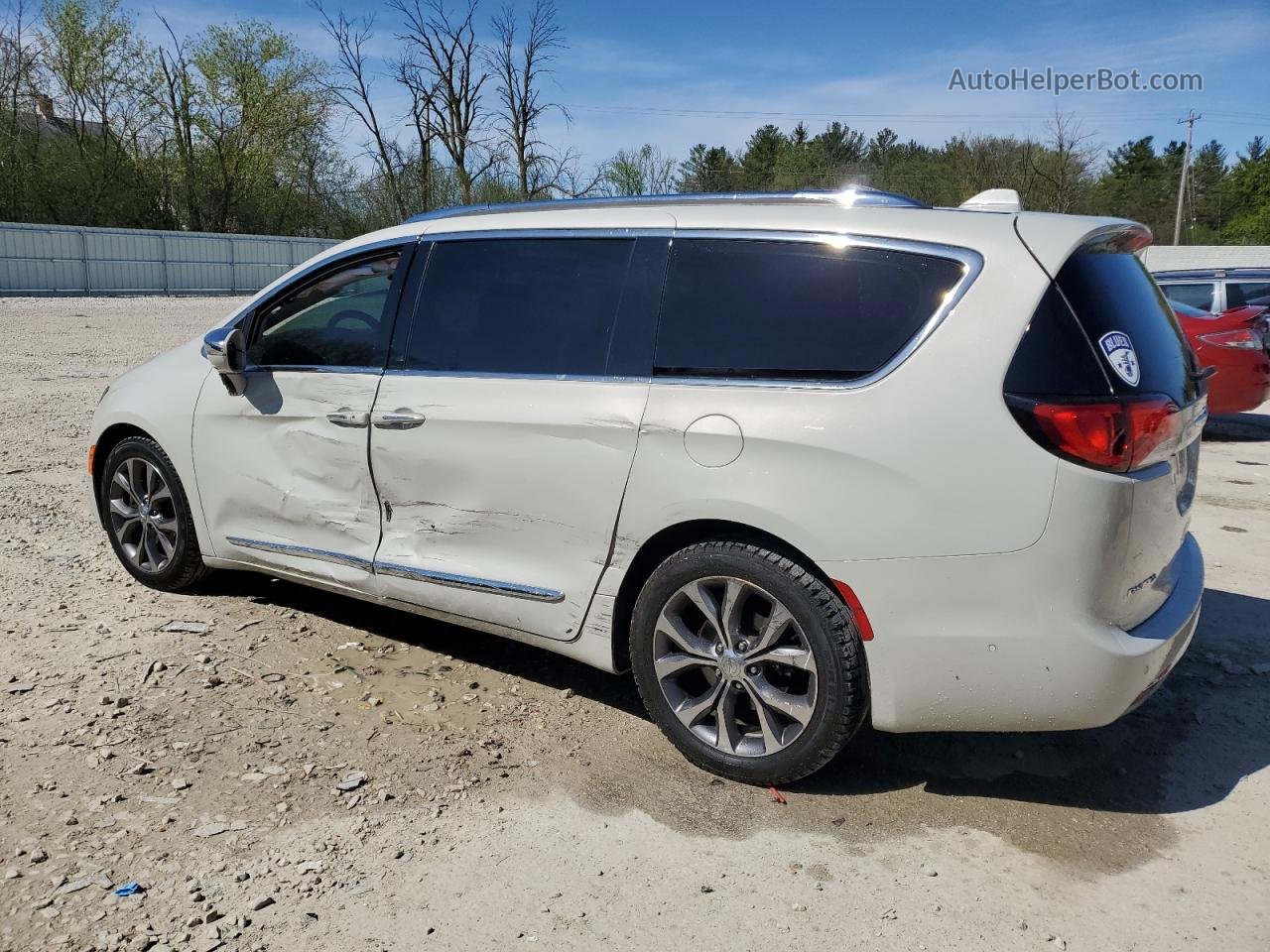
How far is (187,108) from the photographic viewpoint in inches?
1703

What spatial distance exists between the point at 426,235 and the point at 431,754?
6.65 ft

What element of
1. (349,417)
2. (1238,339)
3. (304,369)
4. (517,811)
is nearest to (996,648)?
(517,811)

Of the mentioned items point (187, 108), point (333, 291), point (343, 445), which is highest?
point (187, 108)

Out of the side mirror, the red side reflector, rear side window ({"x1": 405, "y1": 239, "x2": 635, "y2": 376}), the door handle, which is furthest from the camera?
the side mirror

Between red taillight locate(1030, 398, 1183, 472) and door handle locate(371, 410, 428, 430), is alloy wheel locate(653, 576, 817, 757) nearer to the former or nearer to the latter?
red taillight locate(1030, 398, 1183, 472)

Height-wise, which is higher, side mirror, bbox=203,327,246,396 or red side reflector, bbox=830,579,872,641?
side mirror, bbox=203,327,246,396

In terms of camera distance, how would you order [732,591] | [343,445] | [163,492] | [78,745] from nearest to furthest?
[732,591]
[78,745]
[343,445]
[163,492]

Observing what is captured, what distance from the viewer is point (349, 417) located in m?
4.11

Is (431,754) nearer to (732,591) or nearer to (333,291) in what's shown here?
(732,591)

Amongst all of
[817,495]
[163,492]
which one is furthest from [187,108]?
[817,495]

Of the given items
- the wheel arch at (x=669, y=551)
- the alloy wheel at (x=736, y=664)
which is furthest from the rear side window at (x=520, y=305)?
the alloy wheel at (x=736, y=664)

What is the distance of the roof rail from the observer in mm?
3398

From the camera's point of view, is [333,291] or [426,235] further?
[333,291]

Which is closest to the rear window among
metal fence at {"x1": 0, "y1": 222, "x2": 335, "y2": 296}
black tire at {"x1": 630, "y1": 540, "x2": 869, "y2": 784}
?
black tire at {"x1": 630, "y1": 540, "x2": 869, "y2": 784}
